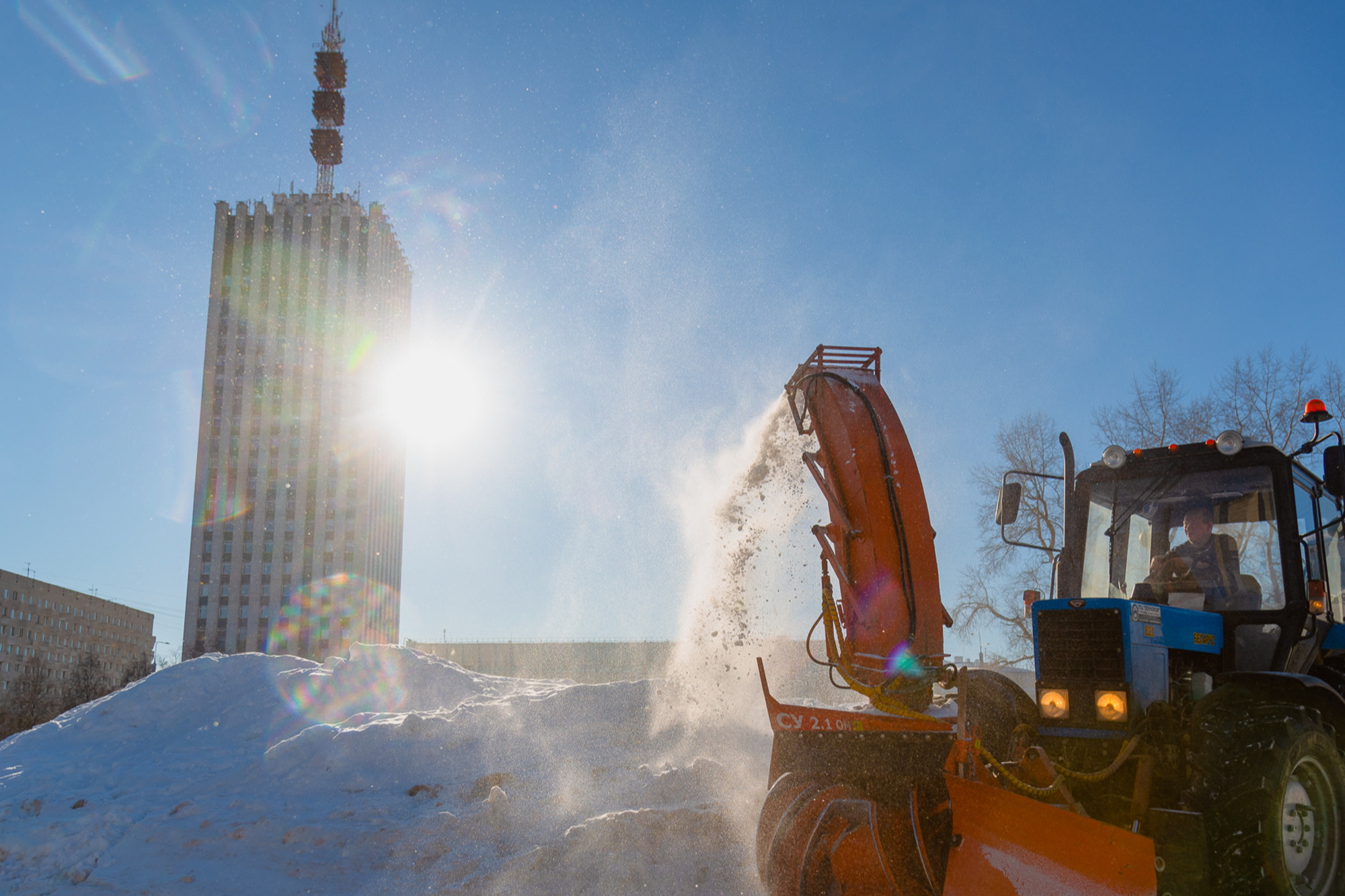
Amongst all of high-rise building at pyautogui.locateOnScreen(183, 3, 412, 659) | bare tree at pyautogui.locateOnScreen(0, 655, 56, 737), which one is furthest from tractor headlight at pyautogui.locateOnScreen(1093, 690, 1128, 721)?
high-rise building at pyautogui.locateOnScreen(183, 3, 412, 659)

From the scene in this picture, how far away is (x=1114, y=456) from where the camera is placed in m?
5.71

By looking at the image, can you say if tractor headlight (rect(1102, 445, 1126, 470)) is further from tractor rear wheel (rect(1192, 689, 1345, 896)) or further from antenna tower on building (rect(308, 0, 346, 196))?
antenna tower on building (rect(308, 0, 346, 196))

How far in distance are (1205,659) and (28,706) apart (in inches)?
1925

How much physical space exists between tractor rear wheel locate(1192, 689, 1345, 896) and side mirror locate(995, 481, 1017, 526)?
177cm

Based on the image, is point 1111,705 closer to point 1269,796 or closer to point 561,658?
point 1269,796

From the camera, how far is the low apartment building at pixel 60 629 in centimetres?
7150

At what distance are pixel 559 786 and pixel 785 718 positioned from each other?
429 cm

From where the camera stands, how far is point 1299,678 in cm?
452

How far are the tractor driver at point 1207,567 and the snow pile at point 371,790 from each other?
12.1ft

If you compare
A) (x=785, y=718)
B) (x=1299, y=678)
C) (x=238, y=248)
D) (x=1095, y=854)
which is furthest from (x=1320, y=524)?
(x=238, y=248)

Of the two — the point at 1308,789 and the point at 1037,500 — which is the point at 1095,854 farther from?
the point at 1037,500

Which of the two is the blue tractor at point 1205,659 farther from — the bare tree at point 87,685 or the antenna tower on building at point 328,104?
the antenna tower on building at point 328,104

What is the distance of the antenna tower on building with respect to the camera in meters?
79.2

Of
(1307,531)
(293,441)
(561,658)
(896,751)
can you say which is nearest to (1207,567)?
(1307,531)
